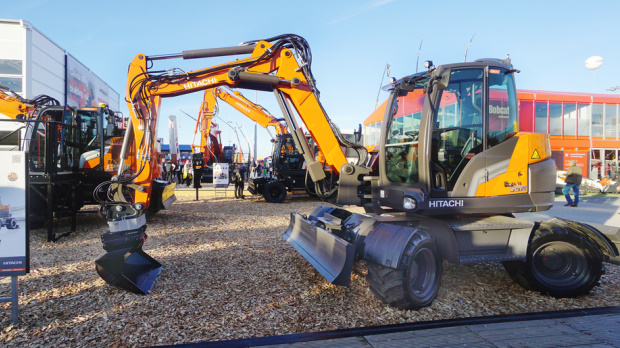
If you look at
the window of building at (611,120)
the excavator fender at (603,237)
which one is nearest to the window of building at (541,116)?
the window of building at (611,120)

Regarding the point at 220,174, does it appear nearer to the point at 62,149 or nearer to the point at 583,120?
the point at 62,149

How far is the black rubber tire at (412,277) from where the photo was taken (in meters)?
3.78

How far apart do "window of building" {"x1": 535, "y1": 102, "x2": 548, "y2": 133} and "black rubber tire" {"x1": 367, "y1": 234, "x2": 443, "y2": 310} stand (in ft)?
48.6

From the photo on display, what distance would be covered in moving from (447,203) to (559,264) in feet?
5.50

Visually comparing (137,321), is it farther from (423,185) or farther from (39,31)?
(39,31)

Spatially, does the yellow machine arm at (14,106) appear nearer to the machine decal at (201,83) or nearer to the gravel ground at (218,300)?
the gravel ground at (218,300)

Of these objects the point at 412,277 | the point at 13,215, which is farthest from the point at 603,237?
the point at 13,215

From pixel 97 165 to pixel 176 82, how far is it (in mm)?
4443

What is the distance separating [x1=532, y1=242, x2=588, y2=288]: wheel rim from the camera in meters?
4.52

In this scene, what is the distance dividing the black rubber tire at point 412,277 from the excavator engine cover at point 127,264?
277 centimetres

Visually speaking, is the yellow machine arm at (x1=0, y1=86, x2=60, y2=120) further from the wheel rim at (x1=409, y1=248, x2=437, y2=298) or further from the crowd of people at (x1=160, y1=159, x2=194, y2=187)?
the crowd of people at (x1=160, y1=159, x2=194, y2=187)

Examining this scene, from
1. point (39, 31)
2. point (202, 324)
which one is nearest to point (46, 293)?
point (202, 324)

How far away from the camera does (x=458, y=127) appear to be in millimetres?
4500

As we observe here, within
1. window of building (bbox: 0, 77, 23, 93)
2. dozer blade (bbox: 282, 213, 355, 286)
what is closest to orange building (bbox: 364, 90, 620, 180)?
dozer blade (bbox: 282, 213, 355, 286)
